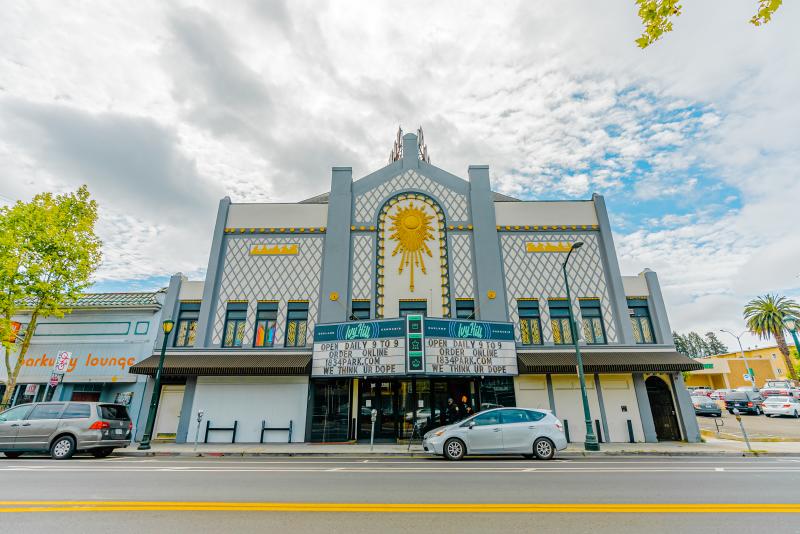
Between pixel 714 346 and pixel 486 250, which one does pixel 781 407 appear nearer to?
pixel 486 250

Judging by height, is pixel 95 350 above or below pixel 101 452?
above

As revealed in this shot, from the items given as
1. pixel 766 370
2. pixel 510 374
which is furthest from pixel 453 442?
pixel 766 370

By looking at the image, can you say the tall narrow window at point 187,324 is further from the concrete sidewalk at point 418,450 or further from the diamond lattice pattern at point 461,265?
the diamond lattice pattern at point 461,265

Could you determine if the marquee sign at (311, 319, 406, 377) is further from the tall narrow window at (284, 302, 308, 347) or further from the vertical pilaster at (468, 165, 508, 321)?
the vertical pilaster at (468, 165, 508, 321)

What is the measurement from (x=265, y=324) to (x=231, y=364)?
251cm

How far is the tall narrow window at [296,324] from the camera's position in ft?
59.7

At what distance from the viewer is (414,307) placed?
18656 mm

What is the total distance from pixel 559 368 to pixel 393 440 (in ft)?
26.6

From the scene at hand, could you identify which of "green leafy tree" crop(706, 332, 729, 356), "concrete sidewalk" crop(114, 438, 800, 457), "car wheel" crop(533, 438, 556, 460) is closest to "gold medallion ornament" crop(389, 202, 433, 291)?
"concrete sidewalk" crop(114, 438, 800, 457)

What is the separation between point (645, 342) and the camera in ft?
59.3

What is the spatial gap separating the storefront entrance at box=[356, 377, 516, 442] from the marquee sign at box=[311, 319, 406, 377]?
5.37ft

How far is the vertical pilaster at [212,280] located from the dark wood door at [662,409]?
2165cm

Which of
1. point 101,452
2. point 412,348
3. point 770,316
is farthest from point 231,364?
point 770,316

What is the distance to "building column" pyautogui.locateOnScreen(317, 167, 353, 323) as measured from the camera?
60.0 ft
